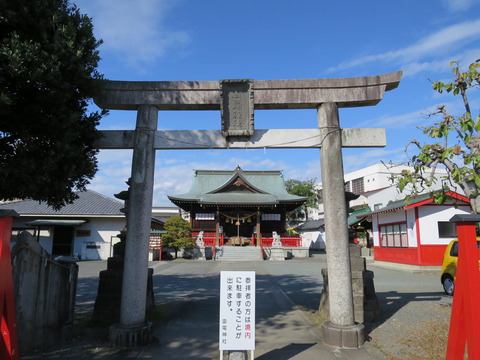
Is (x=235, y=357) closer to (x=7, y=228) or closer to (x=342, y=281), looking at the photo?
(x=342, y=281)

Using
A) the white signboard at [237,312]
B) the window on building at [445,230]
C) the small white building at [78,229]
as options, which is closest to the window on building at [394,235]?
the window on building at [445,230]

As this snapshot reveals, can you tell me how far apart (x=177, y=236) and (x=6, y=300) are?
21.5 meters

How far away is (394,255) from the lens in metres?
19.7

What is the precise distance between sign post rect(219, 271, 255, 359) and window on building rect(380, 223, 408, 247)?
1679 cm

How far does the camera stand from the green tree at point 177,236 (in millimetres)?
24484

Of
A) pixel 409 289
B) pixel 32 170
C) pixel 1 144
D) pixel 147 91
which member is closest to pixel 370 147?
pixel 147 91

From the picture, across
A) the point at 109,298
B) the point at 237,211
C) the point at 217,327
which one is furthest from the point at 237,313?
the point at 237,211

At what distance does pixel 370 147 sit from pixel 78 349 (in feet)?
20.0

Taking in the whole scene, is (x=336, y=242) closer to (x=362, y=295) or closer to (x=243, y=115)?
(x=362, y=295)

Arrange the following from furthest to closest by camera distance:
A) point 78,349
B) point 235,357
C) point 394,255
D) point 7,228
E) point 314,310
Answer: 1. point 394,255
2. point 314,310
3. point 78,349
4. point 235,357
5. point 7,228

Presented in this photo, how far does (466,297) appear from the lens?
3252 millimetres

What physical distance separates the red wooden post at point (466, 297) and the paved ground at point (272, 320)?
5.91 ft

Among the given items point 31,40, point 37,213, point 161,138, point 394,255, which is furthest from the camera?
point 37,213

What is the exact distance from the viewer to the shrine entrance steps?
81.6ft
